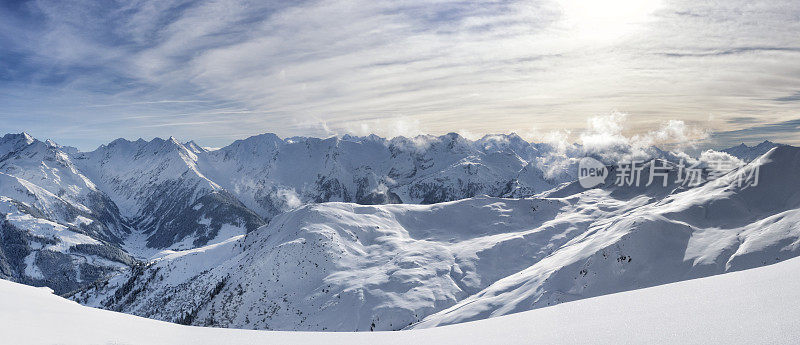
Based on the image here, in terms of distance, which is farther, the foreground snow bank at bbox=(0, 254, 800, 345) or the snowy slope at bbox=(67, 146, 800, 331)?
the snowy slope at bbox=(67, 146, 800, 331)

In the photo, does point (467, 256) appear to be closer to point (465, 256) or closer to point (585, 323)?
point (465, 256)

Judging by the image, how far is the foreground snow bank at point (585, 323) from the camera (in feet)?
14.7

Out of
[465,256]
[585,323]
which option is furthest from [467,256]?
[585,323]

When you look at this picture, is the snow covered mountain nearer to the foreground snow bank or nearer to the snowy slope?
the snowy slope

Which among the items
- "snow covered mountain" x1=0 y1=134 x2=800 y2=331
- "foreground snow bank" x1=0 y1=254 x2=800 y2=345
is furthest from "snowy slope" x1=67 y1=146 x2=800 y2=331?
"foreground snow bank" x1=0 y1=254 x2=800 y2=345

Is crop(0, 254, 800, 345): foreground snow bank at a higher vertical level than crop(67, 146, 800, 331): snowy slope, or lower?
higher

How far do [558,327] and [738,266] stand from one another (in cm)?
6872

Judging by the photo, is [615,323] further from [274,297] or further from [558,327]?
[274,297]

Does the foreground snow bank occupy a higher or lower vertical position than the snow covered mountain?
higher

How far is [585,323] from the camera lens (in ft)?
18.1

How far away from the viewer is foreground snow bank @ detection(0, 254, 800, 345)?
4480mm

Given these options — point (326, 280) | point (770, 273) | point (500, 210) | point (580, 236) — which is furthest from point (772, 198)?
point (770, 273)

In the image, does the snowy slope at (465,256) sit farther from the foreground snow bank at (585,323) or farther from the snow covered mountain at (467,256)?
the foreground snow bank at (585,323)

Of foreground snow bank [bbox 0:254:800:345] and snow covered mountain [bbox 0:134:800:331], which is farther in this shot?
snow covered mountain [bbox 0:134:800:331]
